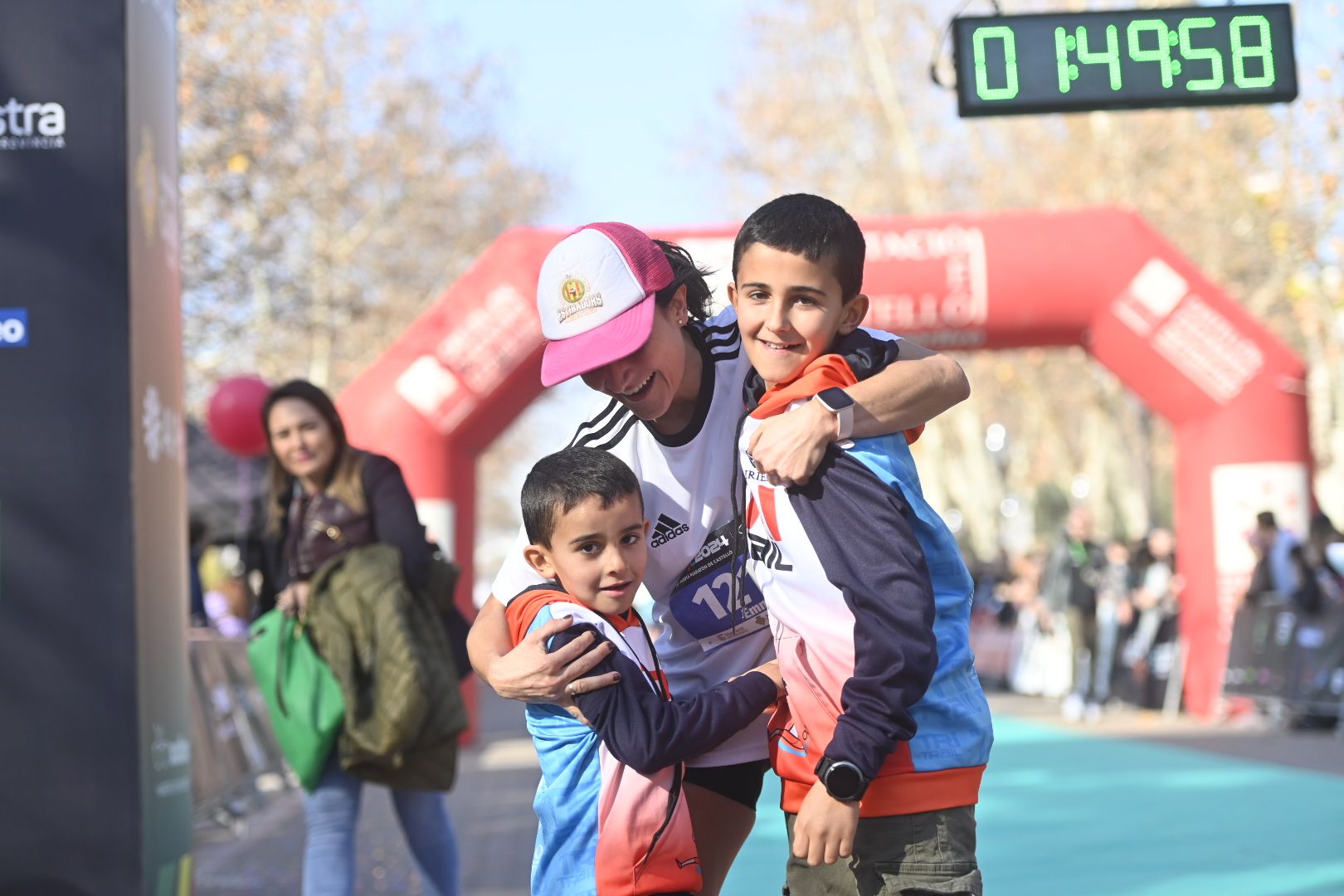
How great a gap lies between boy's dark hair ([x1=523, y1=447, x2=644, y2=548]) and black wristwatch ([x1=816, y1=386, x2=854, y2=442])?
1.47 feet

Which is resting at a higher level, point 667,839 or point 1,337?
point 1,337

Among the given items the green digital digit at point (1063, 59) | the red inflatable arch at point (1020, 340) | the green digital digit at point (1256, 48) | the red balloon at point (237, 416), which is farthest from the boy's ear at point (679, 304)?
the red inflatable arch at point (1020, 340)

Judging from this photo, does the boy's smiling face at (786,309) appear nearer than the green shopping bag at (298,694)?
Yes

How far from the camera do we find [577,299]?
300cm

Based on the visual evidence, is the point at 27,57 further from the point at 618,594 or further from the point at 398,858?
the point at 398,858

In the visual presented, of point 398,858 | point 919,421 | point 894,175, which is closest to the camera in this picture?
point 919,421

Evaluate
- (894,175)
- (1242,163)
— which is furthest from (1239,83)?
(894,175)

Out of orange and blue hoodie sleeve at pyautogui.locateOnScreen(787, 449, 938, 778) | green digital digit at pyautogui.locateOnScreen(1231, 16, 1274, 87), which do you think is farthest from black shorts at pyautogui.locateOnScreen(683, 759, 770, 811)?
green digital digit at pyautogui.locateOnScreen(1231, 16, 1274, 87)

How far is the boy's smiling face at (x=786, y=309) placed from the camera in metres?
2.79

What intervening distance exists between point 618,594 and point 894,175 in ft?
98.1

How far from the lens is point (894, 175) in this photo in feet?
106

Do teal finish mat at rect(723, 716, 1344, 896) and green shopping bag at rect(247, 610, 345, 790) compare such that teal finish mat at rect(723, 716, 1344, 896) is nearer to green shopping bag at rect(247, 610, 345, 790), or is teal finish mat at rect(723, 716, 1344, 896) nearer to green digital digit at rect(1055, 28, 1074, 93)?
green shopping bag at rect(247, 610, 345, 790)

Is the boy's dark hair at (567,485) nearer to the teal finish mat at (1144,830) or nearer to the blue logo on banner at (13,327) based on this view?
the blue logo on banner at (13,327)

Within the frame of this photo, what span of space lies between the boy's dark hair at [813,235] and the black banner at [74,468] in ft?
8.32
